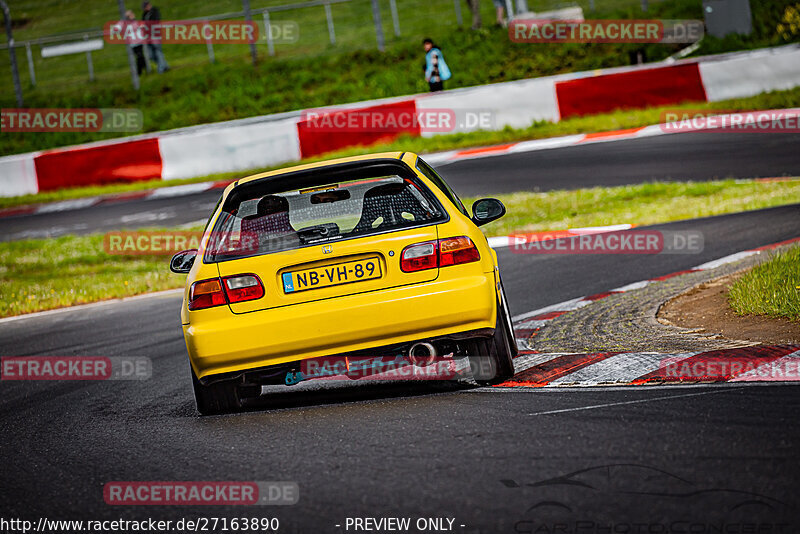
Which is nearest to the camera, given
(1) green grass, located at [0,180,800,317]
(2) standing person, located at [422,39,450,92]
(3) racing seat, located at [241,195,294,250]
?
(3) racing seat, located at [241,195,294,250]

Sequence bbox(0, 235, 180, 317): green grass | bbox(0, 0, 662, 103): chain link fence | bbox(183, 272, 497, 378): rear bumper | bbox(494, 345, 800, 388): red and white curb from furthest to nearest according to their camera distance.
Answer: bbox(0, 0, 662, 103): chain link fence < bbox(0, 235, 180, 317): green grass < bbox(183, 272, 497, 378): rear bumper < bbox(494, 345, 800, 388): red and white curb

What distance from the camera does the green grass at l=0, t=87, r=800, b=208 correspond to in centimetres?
1906

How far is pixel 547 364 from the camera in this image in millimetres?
6715

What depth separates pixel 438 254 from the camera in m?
6.03

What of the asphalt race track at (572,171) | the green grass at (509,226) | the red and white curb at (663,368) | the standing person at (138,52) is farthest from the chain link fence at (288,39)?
the red and white curb at (663,368)

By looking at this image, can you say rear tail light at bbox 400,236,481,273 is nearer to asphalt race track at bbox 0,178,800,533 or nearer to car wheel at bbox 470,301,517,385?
car wheel at bbox 470,301,517,385

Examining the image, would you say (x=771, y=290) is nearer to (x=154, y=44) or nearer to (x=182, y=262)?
(x=182, y=262)

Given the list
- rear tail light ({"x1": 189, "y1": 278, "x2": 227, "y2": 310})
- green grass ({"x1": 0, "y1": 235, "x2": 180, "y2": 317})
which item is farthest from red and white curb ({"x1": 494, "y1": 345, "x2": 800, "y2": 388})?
green grass ({"x1": 0, "y1": 235, "x2": 180, "y2": 317})

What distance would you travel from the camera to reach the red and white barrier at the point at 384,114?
19.7 metres

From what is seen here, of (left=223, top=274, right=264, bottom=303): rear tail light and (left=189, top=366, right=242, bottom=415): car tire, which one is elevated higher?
(left=223, top=274, right=264, bottom=303): rear tail light

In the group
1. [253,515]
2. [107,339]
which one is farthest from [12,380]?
[253,515]

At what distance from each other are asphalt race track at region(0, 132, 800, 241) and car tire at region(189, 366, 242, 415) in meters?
9.96

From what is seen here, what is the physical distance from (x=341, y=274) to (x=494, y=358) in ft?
3.21

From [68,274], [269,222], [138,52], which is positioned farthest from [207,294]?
[138,52]
